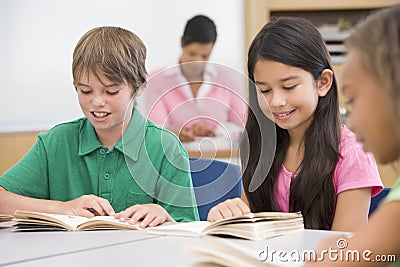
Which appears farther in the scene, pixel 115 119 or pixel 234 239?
pixel 115 119

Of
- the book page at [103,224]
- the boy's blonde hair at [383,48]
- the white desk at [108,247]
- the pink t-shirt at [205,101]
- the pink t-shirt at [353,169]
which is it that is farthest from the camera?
the pink t-shirt at [205,101]

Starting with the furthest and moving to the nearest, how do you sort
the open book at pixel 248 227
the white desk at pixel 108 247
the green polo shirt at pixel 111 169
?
the green polo shirt at pixel 111 169, the open book at pixel 248 227, the white desk at pixel 108 247

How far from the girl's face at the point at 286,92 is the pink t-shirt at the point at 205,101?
0.06 meters

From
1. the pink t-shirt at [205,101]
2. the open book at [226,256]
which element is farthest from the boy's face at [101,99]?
the open book at [226,256]

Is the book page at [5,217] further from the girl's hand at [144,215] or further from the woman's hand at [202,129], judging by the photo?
the woman's hand at [202,129]

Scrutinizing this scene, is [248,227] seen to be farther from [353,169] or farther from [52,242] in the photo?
[353,169]

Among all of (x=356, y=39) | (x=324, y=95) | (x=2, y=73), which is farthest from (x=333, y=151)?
(x=2, y=73)

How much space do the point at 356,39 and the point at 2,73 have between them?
2.50 m

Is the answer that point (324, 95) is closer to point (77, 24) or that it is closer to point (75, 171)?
point (75, 171)

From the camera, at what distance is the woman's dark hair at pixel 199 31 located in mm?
3547

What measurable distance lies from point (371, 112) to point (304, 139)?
1008 millimetres

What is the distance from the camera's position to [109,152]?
1.80 meters

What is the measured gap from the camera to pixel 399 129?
2.48ft

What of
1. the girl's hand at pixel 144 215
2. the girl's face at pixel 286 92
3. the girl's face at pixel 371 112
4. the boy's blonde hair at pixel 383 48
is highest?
the boy's blonde hair at pixel 383 48
